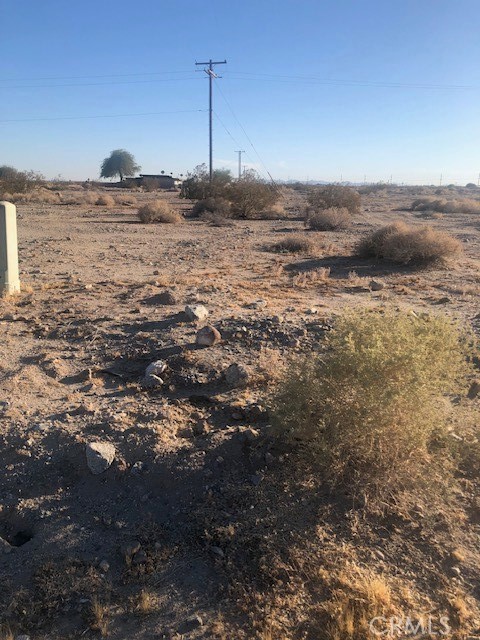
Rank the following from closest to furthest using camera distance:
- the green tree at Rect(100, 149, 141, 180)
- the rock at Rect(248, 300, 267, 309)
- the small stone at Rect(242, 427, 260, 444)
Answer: the small stone at Rect(242, 427, 260, 444), the rock at Rect(248, 300, 267, 309), the green tree at Rect(100, 149, 141, 180)

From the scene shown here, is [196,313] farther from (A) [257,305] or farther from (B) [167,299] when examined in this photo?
(A) [257,305]

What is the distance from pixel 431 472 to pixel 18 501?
3009 millimetres

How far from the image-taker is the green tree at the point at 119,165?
8881 cm

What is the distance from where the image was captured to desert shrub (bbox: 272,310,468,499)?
368 cm

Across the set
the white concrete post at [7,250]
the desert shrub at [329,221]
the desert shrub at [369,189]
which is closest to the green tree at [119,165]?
the desert shrub at [369,189]

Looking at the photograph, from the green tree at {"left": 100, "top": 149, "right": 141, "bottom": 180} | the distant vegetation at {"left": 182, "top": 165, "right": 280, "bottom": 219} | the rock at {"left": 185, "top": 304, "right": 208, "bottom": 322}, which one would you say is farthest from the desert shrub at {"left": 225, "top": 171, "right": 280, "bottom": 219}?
the green tree at {"left": 100, "top": 149, "right": 141, "bottom": 180}

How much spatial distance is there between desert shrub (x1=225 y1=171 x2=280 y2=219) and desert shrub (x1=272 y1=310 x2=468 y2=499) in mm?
25781

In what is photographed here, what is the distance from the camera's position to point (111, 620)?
115 inches

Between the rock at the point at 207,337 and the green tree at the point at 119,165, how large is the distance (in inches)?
3426

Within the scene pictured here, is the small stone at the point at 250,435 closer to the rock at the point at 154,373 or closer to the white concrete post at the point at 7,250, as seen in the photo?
the rock at the point at 154,373

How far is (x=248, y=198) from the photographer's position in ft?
95.2

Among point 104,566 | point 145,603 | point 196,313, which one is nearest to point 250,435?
point 104,566

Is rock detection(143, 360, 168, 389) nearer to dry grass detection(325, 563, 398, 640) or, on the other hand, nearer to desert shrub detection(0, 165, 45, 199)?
dry grass detection(325, 563, 398, 640)

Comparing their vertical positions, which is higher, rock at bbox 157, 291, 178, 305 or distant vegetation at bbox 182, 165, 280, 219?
distant vegetation at bbox 182, 165, 280, 219
